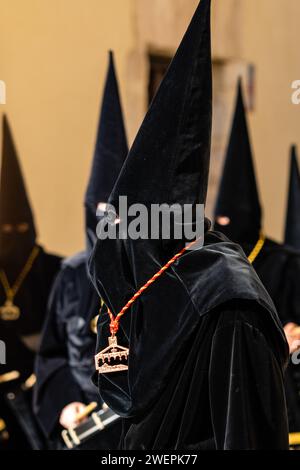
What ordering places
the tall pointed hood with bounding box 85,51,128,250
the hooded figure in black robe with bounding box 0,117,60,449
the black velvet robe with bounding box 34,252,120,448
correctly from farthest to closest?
the hooded figure in black robe with bounding box 0,117,60,449, the black velvet robe with bounding box 34,252,120,448, the tall pointed hood with bounding box 85,51,128,250

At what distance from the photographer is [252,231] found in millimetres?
2748

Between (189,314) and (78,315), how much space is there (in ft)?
4.11

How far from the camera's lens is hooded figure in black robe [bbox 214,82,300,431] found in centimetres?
262

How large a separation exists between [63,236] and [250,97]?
264cm

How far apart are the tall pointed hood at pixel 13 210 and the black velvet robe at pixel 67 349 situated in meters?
0.58

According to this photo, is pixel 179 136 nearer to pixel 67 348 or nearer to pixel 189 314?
pixel 189 314

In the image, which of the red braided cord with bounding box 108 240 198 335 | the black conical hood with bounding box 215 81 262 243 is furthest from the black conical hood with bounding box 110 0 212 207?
the black conical hood with bounding box 215 81 262 243

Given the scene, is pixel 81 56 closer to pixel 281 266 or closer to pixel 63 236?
pixel 63 236

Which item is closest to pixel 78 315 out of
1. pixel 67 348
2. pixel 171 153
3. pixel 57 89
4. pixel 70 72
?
pixel 67 348

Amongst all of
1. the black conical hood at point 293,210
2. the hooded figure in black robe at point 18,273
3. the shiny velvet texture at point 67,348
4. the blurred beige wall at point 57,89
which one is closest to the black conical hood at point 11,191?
the hooded figure in black robe at point 18,273

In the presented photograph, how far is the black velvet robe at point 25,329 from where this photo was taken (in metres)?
3.06

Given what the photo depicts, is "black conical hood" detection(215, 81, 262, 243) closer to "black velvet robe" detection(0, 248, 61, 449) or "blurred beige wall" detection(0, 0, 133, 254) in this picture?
"black velvet robe" detection(0, 248, 61, 449)

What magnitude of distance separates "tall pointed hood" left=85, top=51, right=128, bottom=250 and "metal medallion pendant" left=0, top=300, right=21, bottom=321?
1112 millimetres

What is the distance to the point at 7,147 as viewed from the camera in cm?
326
